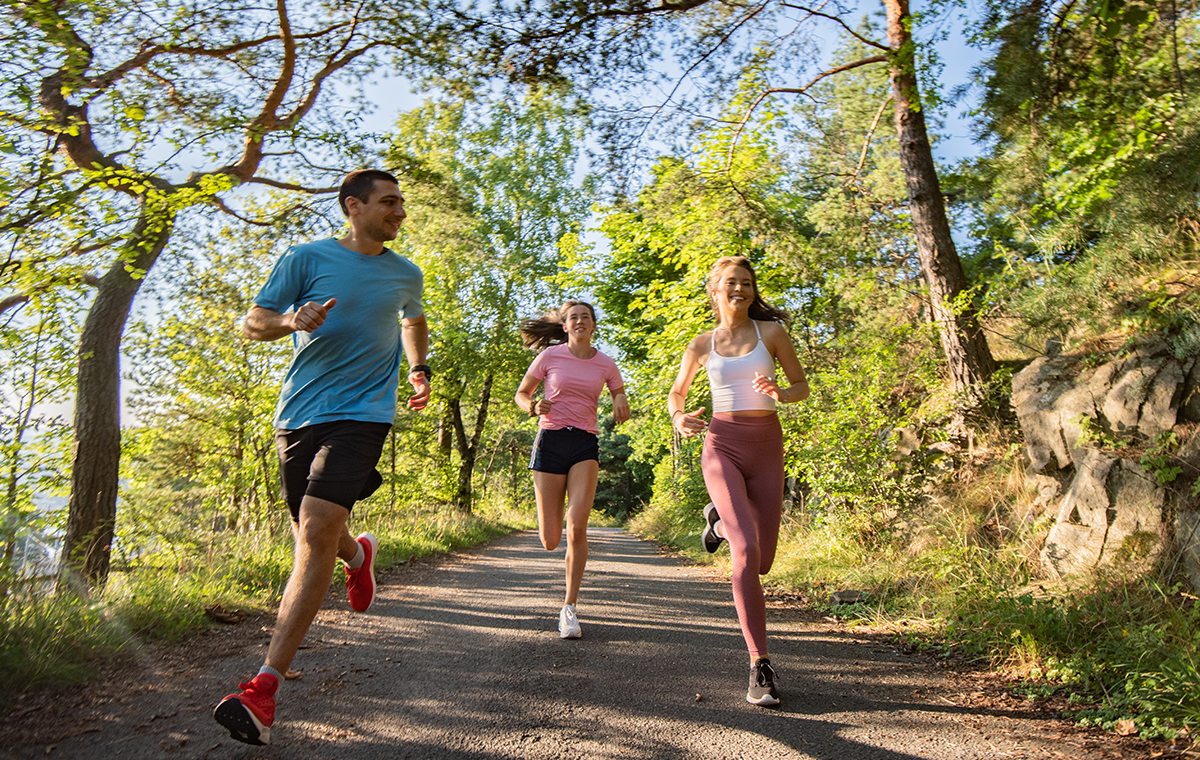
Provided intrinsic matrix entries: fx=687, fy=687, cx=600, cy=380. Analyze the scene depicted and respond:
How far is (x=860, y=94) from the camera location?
36.5ft

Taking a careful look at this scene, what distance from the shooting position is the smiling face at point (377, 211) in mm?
3320

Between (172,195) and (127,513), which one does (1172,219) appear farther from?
(127,513)

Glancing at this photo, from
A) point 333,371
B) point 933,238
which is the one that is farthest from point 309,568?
point 933,238

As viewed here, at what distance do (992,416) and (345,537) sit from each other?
20.2 ft

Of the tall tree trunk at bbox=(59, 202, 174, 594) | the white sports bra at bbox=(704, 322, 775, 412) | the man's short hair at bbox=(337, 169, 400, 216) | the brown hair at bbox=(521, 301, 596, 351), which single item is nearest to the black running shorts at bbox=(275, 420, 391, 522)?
the man's short hair at bbox=(337, 169, 400, 216)

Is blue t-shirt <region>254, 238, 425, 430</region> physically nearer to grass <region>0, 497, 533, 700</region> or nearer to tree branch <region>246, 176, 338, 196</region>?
grass <region>0, 497, 533, 700</region>

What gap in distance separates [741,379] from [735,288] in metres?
0.55

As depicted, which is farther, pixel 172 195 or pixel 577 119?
pixel 577 119

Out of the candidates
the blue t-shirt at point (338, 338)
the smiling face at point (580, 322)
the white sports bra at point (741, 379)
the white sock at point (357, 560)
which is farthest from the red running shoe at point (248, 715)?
the smiling face at point (580, 322)

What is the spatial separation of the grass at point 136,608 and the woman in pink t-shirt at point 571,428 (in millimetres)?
2348

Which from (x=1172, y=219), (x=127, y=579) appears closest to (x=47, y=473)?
(x=127, y=579)

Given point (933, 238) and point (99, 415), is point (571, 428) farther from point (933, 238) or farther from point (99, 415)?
point (99, 415)

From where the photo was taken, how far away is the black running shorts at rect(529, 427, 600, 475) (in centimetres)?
506

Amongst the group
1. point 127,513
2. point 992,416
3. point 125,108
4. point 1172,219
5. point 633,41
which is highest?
point 633,41
